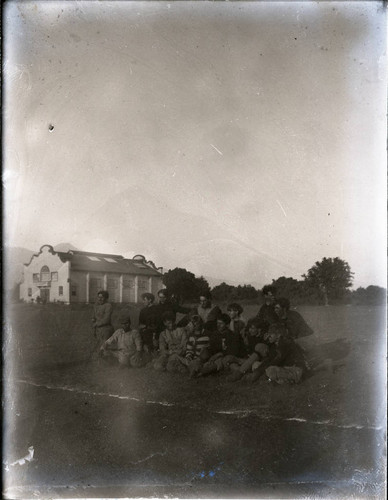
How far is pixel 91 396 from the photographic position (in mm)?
3764

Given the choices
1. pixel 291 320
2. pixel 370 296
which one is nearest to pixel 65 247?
pixel 291 320

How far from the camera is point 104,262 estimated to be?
3783 mm

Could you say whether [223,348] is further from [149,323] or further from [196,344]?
[149,323]

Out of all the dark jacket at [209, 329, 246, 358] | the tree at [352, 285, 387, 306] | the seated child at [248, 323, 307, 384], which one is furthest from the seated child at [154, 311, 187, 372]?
the tree at [352, 285, 387, 306]

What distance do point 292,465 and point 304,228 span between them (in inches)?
76.1

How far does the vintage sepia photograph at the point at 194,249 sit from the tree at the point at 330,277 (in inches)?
0.7

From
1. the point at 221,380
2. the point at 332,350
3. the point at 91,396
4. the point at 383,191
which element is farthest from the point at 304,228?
the point at 91,396

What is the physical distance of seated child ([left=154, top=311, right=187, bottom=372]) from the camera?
12.1 feet

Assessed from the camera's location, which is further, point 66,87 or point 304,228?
point 66,87

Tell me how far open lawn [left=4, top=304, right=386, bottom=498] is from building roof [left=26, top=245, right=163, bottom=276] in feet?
1.43

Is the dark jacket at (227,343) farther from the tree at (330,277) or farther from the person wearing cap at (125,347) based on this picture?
the tree at (330,277)

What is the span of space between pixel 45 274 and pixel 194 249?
1.36 m

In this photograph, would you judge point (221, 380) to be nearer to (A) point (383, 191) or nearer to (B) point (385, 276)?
(B) point (385, 276)

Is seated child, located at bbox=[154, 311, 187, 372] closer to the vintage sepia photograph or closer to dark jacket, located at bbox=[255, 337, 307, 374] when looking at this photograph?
the vintage sepia photograph
